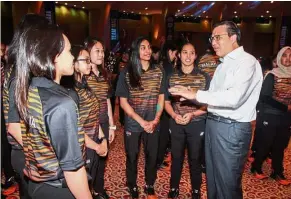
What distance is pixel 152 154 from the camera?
2912 mm

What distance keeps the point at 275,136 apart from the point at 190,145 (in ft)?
4.34

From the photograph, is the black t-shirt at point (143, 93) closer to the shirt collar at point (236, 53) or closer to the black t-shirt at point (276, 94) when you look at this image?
the shirt collar at point (236, 53)

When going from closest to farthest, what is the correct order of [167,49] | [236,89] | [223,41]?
1. [236,89]
2. [223,41]
3. [167,49]

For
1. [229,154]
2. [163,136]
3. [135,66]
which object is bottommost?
[163,136]

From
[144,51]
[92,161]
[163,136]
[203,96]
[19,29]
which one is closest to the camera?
[19,29]

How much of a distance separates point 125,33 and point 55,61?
16009 millimetres

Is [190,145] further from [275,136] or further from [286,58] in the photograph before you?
[286,58]

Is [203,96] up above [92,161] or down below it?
above

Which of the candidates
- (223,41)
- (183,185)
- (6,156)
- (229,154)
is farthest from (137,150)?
(6,156)

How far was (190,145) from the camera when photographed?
2.82 metres

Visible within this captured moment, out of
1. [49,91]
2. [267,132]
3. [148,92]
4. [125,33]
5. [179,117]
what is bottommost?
[267,132]

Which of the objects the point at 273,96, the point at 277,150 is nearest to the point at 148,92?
the point at 273,96

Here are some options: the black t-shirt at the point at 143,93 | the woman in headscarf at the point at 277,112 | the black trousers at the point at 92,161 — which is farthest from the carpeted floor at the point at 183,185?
the black t-shirt at the point at 143,93

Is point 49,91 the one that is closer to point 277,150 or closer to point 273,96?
point 273,96
